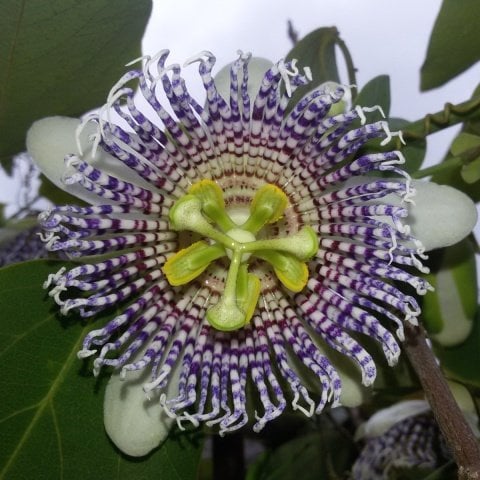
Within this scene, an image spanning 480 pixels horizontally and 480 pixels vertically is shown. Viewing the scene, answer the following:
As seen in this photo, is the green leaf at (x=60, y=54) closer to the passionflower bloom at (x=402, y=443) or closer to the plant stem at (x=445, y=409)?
the plant stem at (x=445, y=409)

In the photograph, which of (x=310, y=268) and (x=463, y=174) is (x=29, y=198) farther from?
(x=463, y=174)

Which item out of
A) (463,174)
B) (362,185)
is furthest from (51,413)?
(463,174)

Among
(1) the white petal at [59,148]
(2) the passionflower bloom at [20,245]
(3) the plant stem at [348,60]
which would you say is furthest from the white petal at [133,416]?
(3) the plant stem at [348,60]

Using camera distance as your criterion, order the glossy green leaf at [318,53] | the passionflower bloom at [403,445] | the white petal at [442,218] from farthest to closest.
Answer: the passionflower bloom at [403,445] → the glossy green leaf at [318,53] → the white petal at [442,218]

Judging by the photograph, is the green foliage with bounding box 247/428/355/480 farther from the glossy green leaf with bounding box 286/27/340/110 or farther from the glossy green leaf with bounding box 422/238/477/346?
the glossy green leaf with bounding box 286/27/340/110

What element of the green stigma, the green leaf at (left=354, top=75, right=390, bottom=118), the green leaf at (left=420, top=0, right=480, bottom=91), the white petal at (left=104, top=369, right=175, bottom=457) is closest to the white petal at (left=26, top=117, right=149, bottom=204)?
the green stigma

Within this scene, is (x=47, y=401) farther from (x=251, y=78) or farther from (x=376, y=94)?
(x=376, y=94)

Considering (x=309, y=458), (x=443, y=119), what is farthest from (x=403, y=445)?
(x=443, y=119)
